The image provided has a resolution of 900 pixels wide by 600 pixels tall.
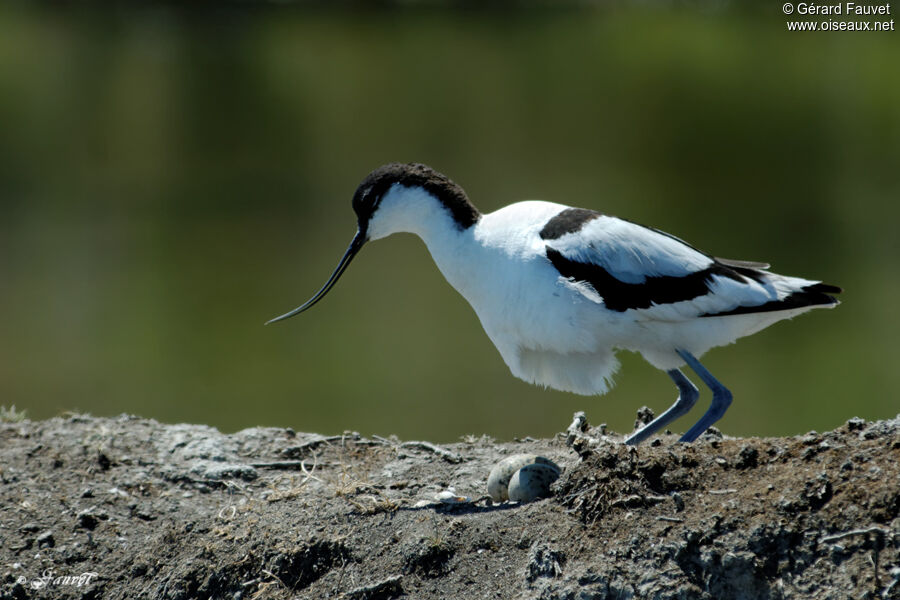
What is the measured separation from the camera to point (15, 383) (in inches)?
399

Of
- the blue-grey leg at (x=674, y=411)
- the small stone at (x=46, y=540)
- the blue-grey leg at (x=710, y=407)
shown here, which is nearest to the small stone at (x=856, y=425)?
the blue-grey leg at (x=710, y=407)

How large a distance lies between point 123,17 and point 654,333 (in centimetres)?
1690

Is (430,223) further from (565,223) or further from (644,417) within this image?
(644,417)

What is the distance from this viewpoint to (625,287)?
4.39 m

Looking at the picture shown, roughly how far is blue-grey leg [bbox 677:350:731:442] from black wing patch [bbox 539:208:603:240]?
28.7 inches

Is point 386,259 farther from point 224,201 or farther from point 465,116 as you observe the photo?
point 465,116

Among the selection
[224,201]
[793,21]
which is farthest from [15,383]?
[793,21]

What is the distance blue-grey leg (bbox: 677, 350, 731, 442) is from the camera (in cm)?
446

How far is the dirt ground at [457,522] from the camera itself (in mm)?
3355

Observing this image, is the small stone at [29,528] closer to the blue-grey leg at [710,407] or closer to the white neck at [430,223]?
the white neck at [430,223]

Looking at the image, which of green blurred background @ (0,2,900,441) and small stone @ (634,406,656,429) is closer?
small stone @ (634,406,656,429)

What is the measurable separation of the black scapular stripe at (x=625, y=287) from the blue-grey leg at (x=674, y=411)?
1.56 ft

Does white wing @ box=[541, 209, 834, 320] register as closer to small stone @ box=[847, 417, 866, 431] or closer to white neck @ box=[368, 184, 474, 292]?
white neck @ box=[368, 184, 474, 292]

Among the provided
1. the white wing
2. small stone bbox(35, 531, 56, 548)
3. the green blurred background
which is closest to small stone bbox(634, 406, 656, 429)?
the white wing
